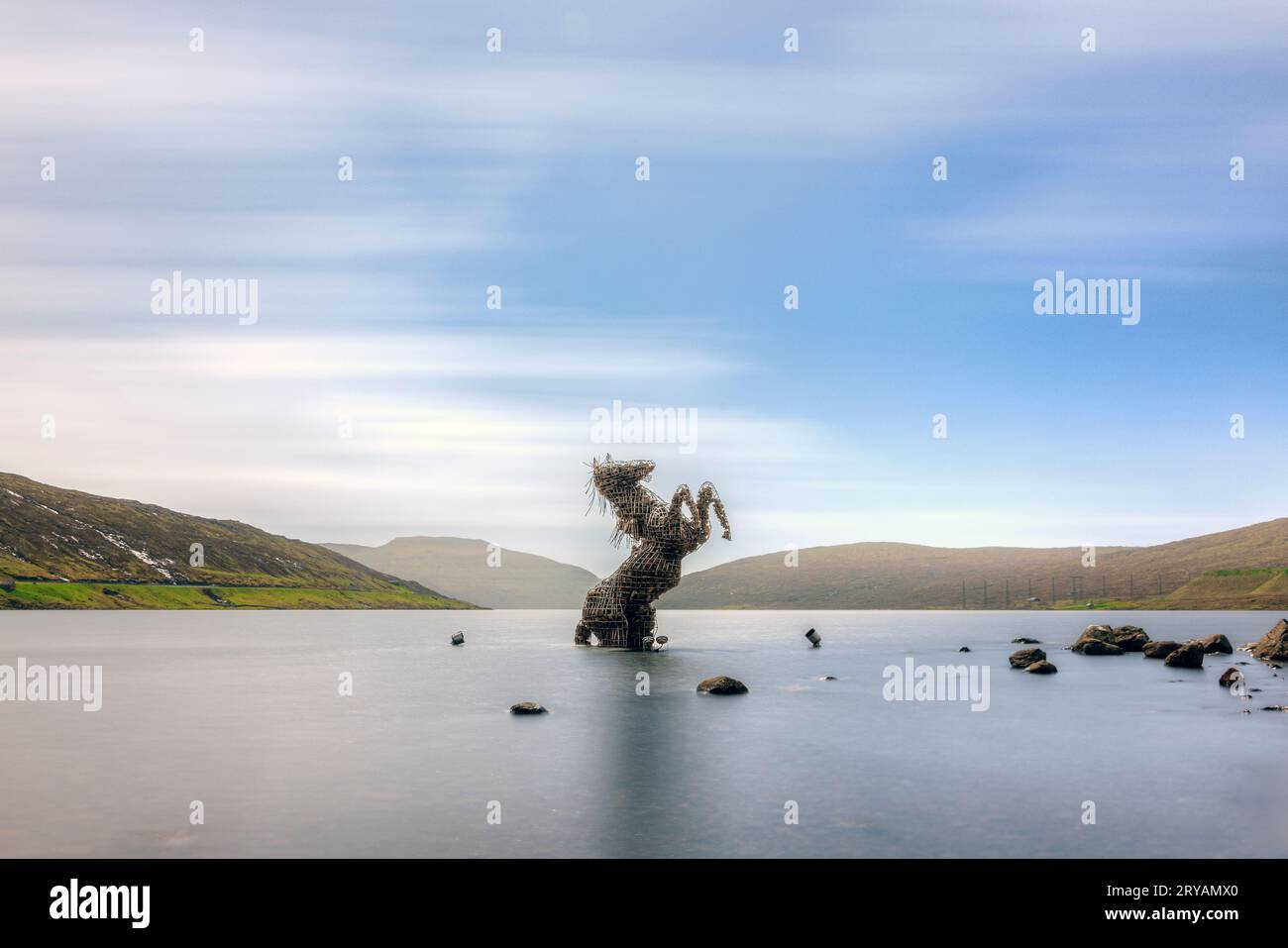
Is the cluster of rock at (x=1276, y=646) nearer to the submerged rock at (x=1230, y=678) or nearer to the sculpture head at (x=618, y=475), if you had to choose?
the submerged rock at (x=1230, y=678)

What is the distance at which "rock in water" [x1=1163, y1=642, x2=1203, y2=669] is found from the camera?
2472 inches

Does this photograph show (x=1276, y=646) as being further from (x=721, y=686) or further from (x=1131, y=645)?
(x=721, y=686)

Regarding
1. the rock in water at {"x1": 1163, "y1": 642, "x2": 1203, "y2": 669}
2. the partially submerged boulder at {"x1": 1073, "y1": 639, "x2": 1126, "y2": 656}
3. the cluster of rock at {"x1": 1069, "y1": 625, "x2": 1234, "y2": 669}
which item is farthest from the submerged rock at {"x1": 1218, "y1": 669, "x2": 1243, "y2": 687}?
the partially submerged boulder at {"x1": 1073, "y1": 639, "x2": 1126, "y2": 656}

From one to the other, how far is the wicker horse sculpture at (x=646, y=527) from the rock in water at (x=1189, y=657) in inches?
1274

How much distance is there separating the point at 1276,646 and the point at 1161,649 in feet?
24.1

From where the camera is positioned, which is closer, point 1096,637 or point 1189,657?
point 1189,657

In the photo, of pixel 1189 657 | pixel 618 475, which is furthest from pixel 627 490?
pixel 1189 657

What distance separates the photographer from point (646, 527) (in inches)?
2499

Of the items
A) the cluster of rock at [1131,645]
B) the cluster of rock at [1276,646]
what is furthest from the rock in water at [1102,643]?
the cluster of rock at [1276,646]

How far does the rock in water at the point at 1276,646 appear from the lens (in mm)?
66500

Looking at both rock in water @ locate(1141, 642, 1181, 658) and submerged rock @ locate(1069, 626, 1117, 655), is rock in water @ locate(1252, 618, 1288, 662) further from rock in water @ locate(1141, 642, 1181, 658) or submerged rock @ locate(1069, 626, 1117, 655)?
submerged rock @ locate(1069, 626, 1117, 655)

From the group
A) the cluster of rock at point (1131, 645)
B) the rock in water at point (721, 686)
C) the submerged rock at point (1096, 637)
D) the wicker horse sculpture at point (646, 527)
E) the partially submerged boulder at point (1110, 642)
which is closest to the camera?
the rock in water at point (721, 686)

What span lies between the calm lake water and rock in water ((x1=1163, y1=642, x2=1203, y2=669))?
320 inches

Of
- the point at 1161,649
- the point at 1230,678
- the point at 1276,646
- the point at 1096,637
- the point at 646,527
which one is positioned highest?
the point at 646,527
